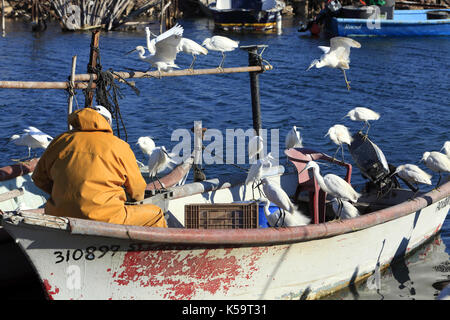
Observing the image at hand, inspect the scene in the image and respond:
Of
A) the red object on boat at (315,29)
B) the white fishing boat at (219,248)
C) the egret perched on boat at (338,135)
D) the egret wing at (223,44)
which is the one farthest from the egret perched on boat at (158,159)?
the red object on boat at (315,29)

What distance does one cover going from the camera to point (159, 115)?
52.6ft

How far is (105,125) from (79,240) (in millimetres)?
880

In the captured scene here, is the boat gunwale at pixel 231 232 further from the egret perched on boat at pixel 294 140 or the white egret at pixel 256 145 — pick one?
the white egret at pixel 256 145

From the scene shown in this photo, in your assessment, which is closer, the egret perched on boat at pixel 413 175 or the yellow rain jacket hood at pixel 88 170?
the yellow rain jacket hood at pixel 88 170

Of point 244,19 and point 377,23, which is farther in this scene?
point 244,19

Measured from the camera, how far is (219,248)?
5434 millimetres

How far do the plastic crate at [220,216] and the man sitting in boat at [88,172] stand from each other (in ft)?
Answer: 3.71

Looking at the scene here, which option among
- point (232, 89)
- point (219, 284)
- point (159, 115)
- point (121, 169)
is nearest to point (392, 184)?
point (219, 284)

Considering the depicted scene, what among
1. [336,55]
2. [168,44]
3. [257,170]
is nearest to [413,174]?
[257,170]

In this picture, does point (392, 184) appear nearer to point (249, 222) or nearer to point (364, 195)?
point (364, 195)

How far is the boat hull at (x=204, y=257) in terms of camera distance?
4.86m

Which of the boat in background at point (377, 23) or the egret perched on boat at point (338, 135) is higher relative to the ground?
the boat in background at point (377, 23)

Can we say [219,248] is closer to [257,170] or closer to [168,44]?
[257,170]

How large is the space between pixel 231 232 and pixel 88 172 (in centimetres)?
129
